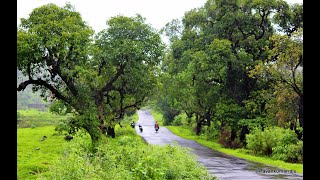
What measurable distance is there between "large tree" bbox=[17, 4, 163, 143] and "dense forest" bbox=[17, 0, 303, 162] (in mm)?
52

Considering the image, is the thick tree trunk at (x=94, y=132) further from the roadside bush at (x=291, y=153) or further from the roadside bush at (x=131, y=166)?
the roadside bush at (x=291, y=153)

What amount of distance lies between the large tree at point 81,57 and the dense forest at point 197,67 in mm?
52

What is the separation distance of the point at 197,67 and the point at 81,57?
1538cm

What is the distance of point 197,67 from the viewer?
1282 inches

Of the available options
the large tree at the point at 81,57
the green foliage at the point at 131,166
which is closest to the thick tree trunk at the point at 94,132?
the large tree at the point at 81,57

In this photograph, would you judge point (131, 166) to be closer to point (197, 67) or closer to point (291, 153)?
point (291, 153)

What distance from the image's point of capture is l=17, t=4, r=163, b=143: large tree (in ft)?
55.8

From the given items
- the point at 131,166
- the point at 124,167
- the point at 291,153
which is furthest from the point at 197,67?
the point at 124,167

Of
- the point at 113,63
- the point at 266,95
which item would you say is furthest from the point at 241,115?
the point at 113,63

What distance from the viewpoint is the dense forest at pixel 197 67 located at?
59.2 ft
